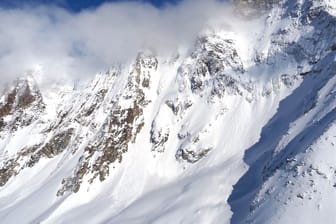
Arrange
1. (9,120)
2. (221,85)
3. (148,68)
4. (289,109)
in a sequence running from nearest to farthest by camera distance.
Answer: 1. (289,109)
2. (221,85)
3. (148,68)
4. (9,120)

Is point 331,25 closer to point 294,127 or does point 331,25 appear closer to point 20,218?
point 294,127

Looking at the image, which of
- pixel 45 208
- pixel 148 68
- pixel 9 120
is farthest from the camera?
pixel 9 120

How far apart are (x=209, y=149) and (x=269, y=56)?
24.4 m

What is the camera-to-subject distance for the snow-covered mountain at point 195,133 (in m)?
78.6

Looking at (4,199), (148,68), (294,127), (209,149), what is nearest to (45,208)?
(4,199)

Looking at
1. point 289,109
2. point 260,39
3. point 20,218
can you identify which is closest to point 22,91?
point 20,218

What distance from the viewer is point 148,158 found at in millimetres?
109812

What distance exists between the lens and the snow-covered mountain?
258 feet

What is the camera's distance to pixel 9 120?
144m

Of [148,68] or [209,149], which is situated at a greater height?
[148,68]

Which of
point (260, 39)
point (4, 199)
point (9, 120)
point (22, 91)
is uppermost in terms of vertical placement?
point (22, 91)

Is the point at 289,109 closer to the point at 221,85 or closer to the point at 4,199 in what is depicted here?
the point at 221,85

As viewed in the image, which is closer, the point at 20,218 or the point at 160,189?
the point at 160,189

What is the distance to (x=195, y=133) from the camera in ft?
352
